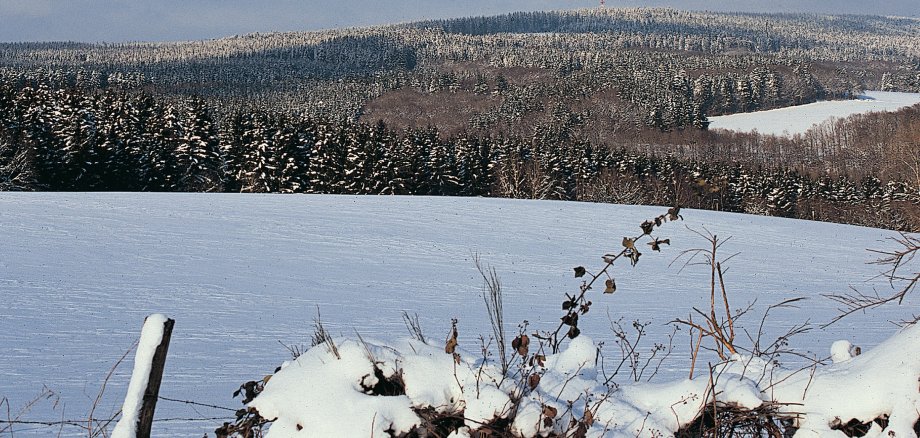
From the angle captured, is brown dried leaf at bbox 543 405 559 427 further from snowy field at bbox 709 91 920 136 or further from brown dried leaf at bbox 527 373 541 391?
snowy field at bbox 709 91 920 136

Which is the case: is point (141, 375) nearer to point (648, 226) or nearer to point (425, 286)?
point (648, 226)

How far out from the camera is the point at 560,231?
27.3 m

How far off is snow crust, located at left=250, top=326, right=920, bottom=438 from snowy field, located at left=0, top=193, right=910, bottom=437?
0.39 metres

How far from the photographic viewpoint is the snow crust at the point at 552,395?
1.92 m

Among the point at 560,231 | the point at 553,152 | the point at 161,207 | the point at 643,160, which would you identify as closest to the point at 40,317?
the point at 161,207

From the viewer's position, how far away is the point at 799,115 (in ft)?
481

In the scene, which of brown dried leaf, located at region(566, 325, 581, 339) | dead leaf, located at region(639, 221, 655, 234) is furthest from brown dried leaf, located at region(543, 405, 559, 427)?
dead leaf, located at region(639, 221, 655, 234)

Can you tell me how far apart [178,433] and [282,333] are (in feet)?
20.5

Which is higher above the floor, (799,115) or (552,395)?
(799,115)

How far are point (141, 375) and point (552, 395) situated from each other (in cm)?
114

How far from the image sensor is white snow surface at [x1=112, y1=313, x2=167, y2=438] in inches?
69.9

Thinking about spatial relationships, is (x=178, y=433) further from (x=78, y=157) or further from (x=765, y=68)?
(x=765, y=68)

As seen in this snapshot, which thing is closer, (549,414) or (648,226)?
(549,414)

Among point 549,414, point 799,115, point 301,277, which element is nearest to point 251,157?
point 301,277
